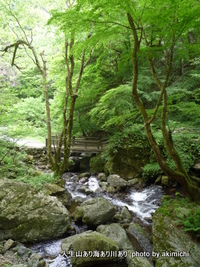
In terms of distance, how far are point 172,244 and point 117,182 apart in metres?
4.75

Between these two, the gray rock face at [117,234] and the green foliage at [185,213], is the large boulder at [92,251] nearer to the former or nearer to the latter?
the gray rock face at [117,234]

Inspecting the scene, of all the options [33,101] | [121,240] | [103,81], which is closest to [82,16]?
[121,240]

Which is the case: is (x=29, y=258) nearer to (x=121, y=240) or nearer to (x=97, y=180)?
(x=121, y=240)

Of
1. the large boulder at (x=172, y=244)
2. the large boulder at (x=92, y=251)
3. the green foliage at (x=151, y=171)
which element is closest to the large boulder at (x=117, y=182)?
the green foliage at (x=151, y=171)

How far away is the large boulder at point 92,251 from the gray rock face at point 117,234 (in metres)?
0.36

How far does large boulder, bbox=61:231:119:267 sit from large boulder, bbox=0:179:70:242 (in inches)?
48.2

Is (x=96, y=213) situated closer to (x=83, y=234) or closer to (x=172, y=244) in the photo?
(x=83, y=234)

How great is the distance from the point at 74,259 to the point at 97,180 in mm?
5758

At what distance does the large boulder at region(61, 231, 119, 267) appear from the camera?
3.69 meters

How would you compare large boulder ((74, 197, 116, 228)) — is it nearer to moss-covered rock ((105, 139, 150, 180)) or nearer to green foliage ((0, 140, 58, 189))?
green foliage ((0, 140, 58, 189))

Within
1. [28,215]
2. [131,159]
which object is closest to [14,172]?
[28,215]

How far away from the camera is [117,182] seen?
27.4 ft

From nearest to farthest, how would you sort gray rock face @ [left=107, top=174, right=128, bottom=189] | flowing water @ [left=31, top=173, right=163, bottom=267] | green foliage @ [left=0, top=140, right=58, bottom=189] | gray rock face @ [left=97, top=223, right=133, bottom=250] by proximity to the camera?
1. flowing water @ [left=31, top=173, right=163, bottom=267]
2. gray rock face @ [left=97, top=223, right=133, bottom=250]
3. green foliage @ [left=0, top=140, right=58, bottom=189]
4. gray rock face @ [left=107, top=174, right=128, bottom=189]

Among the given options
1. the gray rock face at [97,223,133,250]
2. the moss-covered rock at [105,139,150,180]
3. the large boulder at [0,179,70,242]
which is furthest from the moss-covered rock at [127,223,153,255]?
the moss-covered rock at [105,139,150,180]
